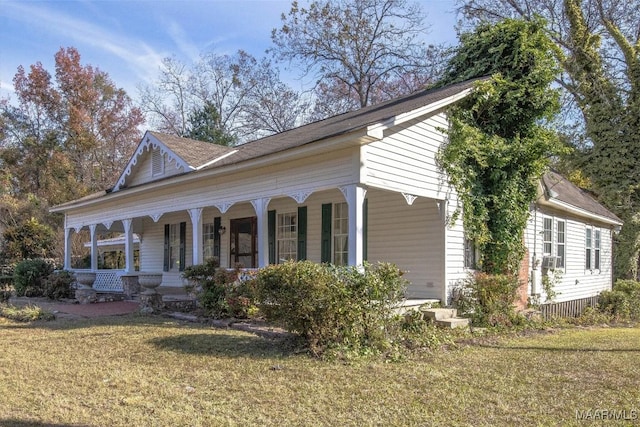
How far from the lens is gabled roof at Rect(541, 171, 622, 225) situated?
14.2 m

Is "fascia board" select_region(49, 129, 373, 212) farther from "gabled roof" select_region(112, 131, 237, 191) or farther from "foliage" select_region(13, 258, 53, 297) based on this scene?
"foliage" select_region(13, 258, 53, 297)

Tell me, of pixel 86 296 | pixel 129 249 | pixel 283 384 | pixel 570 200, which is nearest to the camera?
pixel 283 384

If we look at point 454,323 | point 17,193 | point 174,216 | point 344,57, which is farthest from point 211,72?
point 454,323

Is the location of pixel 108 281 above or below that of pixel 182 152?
below

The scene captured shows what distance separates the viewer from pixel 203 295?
444 inches

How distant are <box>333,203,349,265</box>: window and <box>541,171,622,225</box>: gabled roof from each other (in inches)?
215

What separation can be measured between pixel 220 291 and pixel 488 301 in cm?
585

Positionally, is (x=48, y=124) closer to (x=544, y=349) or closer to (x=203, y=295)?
(x=203, y=295)

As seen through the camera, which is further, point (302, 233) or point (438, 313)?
point (302, 233)

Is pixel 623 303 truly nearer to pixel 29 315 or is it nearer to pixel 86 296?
pixel 86 296

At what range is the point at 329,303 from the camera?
24.3 feet

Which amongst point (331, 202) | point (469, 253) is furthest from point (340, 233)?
point (469, 253)

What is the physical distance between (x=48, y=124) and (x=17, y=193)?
5692 mm

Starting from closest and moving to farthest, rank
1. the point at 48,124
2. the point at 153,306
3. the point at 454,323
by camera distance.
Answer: the point at 454,323, the point at 153,306, the point at 48,124
